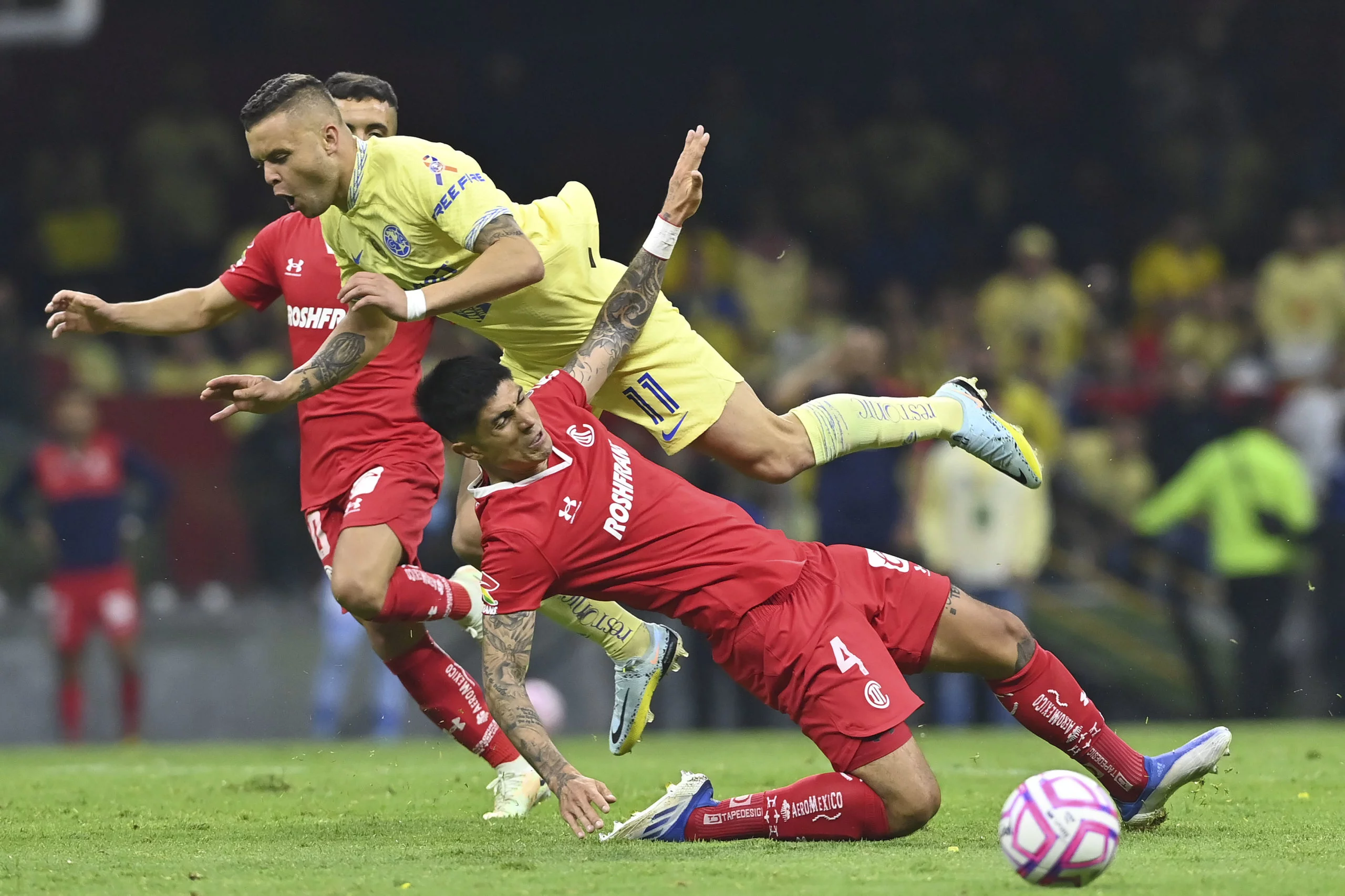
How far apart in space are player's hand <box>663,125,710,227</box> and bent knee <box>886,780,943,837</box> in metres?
2.21

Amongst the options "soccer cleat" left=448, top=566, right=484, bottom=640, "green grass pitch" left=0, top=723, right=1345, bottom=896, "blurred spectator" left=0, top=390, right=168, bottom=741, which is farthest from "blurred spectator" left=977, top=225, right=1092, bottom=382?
"soccer cleat" left=448, top=566, right=484, bottom=640

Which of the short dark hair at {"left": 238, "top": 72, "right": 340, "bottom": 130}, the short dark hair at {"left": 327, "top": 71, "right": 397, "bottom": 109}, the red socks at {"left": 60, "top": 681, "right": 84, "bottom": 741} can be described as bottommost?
the red socks at {"left": 60, "top": 681, "right": 84, "bottom": 741}

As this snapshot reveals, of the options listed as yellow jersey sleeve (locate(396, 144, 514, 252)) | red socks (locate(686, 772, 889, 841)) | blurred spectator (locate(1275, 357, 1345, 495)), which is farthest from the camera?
blurred spectator (locate(1275, 357, 1345, 495))

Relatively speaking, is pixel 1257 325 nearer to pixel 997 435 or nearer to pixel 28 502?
pixel 997 435

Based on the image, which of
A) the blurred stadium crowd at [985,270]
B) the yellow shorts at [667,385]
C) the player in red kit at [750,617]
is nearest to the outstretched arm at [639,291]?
the yellow shorts at [667,385]

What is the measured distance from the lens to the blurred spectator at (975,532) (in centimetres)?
1275

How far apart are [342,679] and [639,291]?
6739 millimetres

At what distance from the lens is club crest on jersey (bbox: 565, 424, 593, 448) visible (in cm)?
596

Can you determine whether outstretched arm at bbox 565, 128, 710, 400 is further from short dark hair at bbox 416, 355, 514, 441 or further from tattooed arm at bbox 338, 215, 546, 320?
short dark hair at bbox 416, 355, 514, 441

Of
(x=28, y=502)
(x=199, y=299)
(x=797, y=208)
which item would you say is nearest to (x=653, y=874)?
Result: (x=199, y=299)

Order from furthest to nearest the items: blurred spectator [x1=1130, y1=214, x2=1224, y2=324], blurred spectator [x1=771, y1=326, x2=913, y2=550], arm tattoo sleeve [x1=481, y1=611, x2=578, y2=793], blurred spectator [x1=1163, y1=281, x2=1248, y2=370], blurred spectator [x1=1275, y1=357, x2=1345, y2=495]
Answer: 1. blurred spectator [x1=1130, y1=214, x2=1224, y2=324]
2. blurred spectator [x1=1163, y1=281, x2=1248, y2=370]
3. blurred spectator [x1=1275, y1=357, x2=1345, y2=495]
4. blurred spectator [x1=771, y1=326, x2=913, y2=550]
5. arm tattoo sleeve [x1=481, y1=611, x2=578, y2=793]

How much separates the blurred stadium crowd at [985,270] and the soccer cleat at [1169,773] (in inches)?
223

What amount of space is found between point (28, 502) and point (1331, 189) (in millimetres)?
11467

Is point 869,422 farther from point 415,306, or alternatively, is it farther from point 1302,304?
point 1302,304
